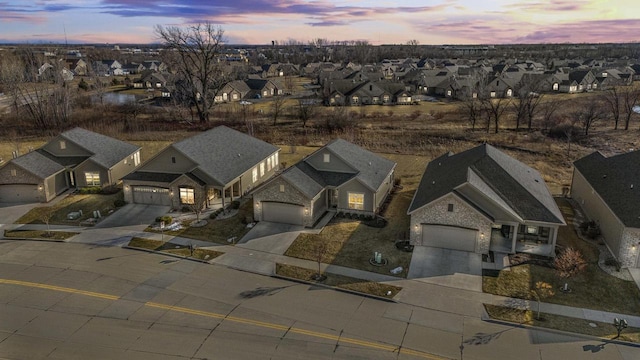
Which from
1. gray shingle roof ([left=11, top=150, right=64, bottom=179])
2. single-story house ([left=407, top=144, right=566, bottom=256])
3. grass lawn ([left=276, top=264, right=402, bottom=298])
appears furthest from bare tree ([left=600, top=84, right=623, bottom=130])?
gray shingle roof ([left=11, top=150, right=64, bottom=179])

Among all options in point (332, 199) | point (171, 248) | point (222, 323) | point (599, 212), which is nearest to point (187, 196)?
point (171, 248)

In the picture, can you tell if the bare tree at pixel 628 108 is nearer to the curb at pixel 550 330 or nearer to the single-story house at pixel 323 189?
the single-story house at pixel 323 189

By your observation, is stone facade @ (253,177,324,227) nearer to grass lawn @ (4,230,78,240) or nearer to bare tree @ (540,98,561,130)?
grass lawn @ (4,230,78,240)

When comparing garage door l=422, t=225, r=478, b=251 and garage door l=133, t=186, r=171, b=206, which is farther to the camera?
garage door l=133, t=186, r=171, b=206

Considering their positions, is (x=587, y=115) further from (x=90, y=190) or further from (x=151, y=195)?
(x=90, y=190)

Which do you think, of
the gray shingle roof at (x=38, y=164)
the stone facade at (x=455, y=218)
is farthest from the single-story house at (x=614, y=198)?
the gray shingle roof at (x=38, y=164)
